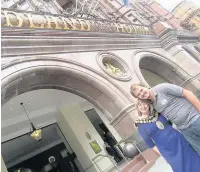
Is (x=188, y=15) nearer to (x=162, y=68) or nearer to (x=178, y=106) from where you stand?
(x=162, y=68)

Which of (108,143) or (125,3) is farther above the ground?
(125,3)

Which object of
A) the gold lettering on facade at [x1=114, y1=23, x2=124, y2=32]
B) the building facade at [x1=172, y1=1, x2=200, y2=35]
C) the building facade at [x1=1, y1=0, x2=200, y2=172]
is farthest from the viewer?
the building facade at [x1=172, y1=1, x2=200, y2=35]

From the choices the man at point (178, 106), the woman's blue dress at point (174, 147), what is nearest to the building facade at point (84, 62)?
the woman's blue dress at point (174, 147)

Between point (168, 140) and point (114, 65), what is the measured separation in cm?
587

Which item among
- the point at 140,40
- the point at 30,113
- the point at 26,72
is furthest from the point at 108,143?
the point at 26,72

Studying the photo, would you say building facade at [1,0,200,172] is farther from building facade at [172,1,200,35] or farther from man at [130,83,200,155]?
building facade at [172,1,200,35]

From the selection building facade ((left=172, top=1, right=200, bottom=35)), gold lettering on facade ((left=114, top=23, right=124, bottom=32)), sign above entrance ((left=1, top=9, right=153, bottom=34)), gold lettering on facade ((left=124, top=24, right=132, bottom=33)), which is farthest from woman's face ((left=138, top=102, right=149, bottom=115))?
building facade ((left=172, top=1, right=200, bottom=35))

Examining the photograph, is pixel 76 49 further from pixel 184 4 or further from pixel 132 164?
pixel 184 4

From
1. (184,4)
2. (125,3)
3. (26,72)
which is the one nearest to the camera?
(26,72)

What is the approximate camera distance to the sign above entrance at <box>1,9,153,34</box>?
21.6ft

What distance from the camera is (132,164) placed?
6855 millimetres

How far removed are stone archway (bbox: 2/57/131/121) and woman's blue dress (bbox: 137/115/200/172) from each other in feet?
11.5

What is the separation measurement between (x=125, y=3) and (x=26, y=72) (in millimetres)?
8633

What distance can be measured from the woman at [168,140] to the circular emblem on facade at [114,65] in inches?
178
